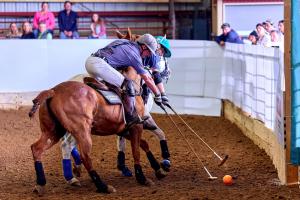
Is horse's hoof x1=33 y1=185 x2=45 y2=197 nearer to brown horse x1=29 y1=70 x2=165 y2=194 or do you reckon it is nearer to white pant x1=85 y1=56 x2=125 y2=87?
brown horse x1=29 y1=70 x2=165 y2=194

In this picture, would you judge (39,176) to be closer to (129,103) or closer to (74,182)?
(74,182)

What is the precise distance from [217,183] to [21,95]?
31.0ft

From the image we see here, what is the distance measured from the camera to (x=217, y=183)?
959 centimetres

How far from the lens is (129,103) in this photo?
382 inches

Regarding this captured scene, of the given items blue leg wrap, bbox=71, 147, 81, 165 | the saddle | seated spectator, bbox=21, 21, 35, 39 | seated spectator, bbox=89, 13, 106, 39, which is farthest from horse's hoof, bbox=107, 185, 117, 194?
seated spectator, bbox=89, 13, 106, 39

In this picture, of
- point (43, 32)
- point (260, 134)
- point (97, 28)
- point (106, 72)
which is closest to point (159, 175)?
point (106, 72)

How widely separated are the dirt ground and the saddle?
43.6 inches

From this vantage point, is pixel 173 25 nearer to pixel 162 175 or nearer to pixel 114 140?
pixel 114 140

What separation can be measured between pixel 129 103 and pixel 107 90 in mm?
360

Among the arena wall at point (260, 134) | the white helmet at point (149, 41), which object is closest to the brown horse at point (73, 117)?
the white helmet at point (149, 41)

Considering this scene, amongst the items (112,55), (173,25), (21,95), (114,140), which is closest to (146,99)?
(112,55)

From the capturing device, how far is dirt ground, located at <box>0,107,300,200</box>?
28.9ft

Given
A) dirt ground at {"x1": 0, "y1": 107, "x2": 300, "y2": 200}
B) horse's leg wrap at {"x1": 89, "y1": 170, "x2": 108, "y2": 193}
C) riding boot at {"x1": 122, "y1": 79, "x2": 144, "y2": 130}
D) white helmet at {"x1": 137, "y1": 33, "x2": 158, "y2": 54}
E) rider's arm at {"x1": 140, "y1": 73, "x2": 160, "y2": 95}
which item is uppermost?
white helmet at {"x1": 137, "y1": 33, "x2": 158, "y2": 54}

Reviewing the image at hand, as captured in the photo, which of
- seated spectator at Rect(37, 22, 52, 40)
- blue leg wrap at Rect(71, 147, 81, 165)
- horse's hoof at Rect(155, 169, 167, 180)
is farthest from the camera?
seated spectator at Rect(37, 22, 52, 40)
